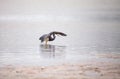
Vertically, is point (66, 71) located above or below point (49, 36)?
below

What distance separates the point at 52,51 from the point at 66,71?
274 millimetres

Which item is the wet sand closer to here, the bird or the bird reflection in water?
the bird reflection in water

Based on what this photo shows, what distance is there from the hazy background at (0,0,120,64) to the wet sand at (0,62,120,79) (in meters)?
0.17

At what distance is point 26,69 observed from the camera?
9.62 feet

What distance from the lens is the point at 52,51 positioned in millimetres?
3113

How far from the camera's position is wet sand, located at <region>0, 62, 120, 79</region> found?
2861 mm

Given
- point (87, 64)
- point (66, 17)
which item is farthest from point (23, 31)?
point (87, 64)

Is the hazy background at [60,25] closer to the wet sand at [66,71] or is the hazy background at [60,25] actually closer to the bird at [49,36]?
the bird at [49,36]

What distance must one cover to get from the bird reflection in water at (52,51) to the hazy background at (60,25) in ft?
0.09


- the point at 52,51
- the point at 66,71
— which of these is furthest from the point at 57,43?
the point at 66,71

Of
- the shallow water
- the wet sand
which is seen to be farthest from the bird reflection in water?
the wet sand

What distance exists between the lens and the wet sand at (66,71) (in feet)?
9.39

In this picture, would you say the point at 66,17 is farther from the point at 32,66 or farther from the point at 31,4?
the point at 32,66

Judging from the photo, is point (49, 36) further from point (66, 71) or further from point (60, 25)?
point (66, 71)
